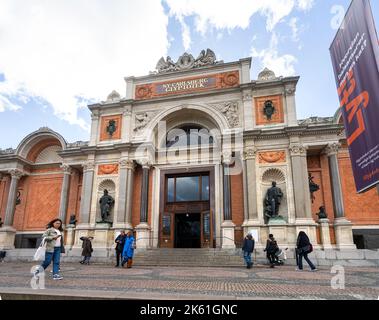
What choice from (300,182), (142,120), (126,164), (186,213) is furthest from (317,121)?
(126,164)

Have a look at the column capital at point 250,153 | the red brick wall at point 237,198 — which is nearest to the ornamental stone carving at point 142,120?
the red brick wall at point 237,198

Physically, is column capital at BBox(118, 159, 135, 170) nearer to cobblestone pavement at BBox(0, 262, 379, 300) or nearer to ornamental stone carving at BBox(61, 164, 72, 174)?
ornamental stone carving at BBox(61, 164, 72, 174)

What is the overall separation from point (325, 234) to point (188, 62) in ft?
42.6

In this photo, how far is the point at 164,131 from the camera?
18000 mm

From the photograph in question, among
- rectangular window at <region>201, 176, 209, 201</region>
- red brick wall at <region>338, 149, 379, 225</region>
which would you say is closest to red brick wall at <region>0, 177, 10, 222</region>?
rectangular window at <region>201, 176, 209, 201</region>

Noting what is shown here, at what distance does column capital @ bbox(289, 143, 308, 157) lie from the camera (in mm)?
14704

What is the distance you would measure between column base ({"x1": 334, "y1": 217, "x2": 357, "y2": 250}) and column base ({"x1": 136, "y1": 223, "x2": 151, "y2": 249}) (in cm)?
966

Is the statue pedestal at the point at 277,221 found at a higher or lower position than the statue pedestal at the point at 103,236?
higher

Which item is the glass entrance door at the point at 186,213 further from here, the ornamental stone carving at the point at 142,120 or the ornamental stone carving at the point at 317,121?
the ornamental stone carving at the point at 317,121

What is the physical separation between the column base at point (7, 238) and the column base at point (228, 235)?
13.6 metres

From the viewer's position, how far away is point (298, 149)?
48.3 ft

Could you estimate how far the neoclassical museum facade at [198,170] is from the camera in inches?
578
